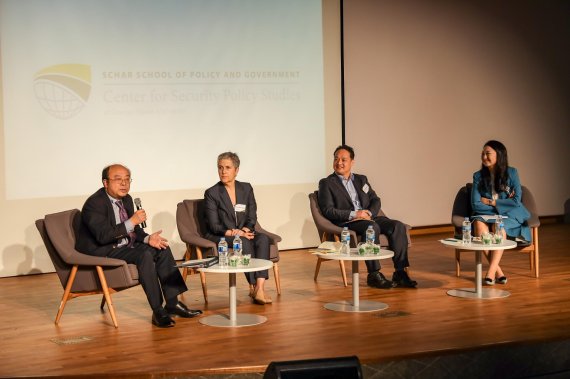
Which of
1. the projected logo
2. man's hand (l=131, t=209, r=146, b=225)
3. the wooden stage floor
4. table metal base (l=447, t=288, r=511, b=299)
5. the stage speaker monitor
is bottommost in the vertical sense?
the wooden stage floor

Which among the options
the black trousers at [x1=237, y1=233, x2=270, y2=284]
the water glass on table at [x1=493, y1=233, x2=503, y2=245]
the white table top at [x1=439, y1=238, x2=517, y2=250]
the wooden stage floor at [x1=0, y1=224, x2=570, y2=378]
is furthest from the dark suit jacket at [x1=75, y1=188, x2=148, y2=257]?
the water glass on table at [x1=493, y1=233, x2=503, y2=245]

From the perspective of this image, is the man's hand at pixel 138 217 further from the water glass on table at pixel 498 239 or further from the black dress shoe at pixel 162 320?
the water glass on table at pixel 498 239

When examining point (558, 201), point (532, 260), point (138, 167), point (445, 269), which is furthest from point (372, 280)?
point (558, 201)

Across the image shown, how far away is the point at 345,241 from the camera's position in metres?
6.29

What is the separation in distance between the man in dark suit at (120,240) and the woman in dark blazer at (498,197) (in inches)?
100

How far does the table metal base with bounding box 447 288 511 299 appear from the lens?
6.35m

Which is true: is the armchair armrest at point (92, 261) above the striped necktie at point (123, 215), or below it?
below

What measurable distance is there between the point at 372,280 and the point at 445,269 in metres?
1.10

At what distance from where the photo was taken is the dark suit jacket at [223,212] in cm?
646

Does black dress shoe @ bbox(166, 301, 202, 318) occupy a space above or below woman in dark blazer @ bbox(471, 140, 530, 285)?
below

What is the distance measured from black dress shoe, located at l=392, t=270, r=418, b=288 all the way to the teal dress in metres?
0.77

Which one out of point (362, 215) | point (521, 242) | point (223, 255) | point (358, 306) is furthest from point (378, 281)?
point (223, 255)

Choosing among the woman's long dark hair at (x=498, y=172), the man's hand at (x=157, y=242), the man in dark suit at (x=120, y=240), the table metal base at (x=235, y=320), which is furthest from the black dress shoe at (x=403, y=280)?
the man's hand at (x=157, y=242)

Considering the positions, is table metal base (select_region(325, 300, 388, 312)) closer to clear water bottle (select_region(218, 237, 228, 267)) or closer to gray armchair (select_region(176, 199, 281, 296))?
gray armchair (select_region(176, 199, 281, 296))
